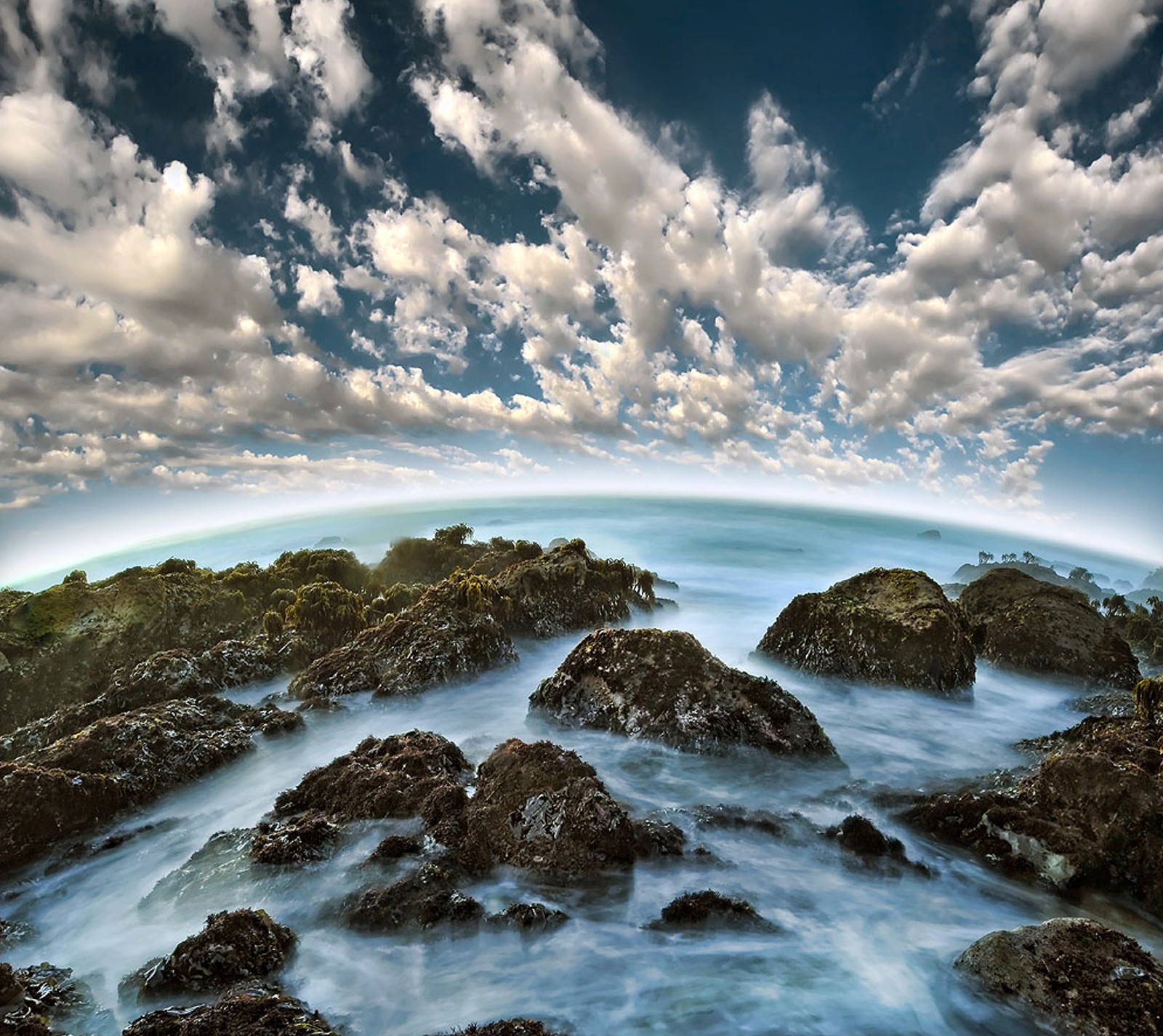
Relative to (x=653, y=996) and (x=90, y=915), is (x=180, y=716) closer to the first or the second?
(x=90, y=915)

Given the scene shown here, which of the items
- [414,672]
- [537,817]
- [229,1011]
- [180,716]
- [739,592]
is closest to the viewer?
[229,1011]

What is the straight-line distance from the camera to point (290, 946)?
6141 mm

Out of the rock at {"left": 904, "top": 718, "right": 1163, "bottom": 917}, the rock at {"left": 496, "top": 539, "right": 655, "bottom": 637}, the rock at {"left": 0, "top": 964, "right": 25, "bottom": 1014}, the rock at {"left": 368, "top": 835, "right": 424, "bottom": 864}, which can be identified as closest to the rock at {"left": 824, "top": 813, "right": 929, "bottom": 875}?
the rock at {"left": 904, "top": 718, "right": 1163, "bottom": 917}

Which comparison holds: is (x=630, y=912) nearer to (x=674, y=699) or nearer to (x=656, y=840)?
(x=656, y=840)

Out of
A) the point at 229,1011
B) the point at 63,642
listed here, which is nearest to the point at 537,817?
the point at 229,1011

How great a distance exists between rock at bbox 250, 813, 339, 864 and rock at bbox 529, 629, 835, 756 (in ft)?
19.8

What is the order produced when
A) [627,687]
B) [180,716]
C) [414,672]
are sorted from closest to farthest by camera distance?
[180,716] < [627,687] < [414,672]

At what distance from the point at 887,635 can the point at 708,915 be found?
12896 millimetres

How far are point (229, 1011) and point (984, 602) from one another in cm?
2583

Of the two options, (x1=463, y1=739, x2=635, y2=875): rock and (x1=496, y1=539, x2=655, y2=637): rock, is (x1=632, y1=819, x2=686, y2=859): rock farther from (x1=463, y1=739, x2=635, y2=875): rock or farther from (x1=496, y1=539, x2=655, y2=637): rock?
(x1=496, y1=539, x2=655, y2=637): rock

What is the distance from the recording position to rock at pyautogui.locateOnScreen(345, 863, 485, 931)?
21.6 ft

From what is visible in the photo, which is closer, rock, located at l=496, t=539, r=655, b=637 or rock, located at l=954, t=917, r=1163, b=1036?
rock, located at l=954, t=917, r=1163, b=1036

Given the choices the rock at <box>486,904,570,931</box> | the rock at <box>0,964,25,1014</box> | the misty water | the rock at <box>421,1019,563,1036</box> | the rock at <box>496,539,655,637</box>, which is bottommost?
the misty water

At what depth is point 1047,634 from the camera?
19.3 metres
